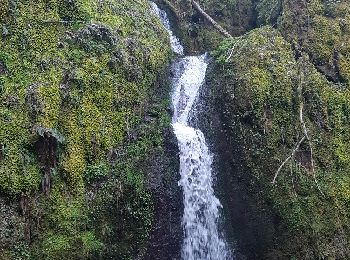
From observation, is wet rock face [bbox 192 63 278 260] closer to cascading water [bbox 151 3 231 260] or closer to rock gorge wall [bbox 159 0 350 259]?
rock gorge wall [bbox 159 0 350 259]

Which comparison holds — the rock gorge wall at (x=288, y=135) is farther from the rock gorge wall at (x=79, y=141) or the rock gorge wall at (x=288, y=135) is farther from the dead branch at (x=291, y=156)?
the rock gorge wall at (x=79, y=141)

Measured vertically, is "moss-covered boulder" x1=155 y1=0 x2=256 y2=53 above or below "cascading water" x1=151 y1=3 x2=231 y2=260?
above

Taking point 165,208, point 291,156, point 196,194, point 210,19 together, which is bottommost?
point 165,208

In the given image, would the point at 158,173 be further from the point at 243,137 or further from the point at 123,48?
the point at 123,48

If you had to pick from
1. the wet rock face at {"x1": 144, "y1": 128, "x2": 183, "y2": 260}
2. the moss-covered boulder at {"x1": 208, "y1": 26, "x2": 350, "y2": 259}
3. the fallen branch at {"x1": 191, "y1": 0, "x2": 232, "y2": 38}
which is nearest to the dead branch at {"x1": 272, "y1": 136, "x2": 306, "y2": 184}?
the moss-covered boulder at {"x1": 208, "y1": 26, "x2": 350, "y2": 259}

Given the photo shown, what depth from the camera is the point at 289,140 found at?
14.7 m

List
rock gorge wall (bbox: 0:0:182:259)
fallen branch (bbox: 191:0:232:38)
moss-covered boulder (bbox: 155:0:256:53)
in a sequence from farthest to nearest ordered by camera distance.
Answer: moss-covered boulder (bbox: 155:0:256:53), fallen branch (bbox: 191:0:232:38), rock gorge wall (bbox: 0:0:182:259)

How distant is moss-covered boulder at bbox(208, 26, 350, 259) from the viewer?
13.6 meters

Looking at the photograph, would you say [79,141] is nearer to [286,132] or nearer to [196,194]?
[196,194]

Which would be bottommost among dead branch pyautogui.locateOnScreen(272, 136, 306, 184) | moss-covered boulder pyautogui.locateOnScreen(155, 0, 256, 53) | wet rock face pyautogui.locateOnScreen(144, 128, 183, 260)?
wet rock face pyautogui.locateOnScreen(144, 128, 183, 260)

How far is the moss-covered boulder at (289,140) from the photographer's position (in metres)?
13.6

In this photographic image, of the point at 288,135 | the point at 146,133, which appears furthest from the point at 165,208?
the point at 288,135

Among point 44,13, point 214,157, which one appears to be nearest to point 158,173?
point 214,157

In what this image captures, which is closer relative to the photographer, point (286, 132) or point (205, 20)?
point (286, 132)
